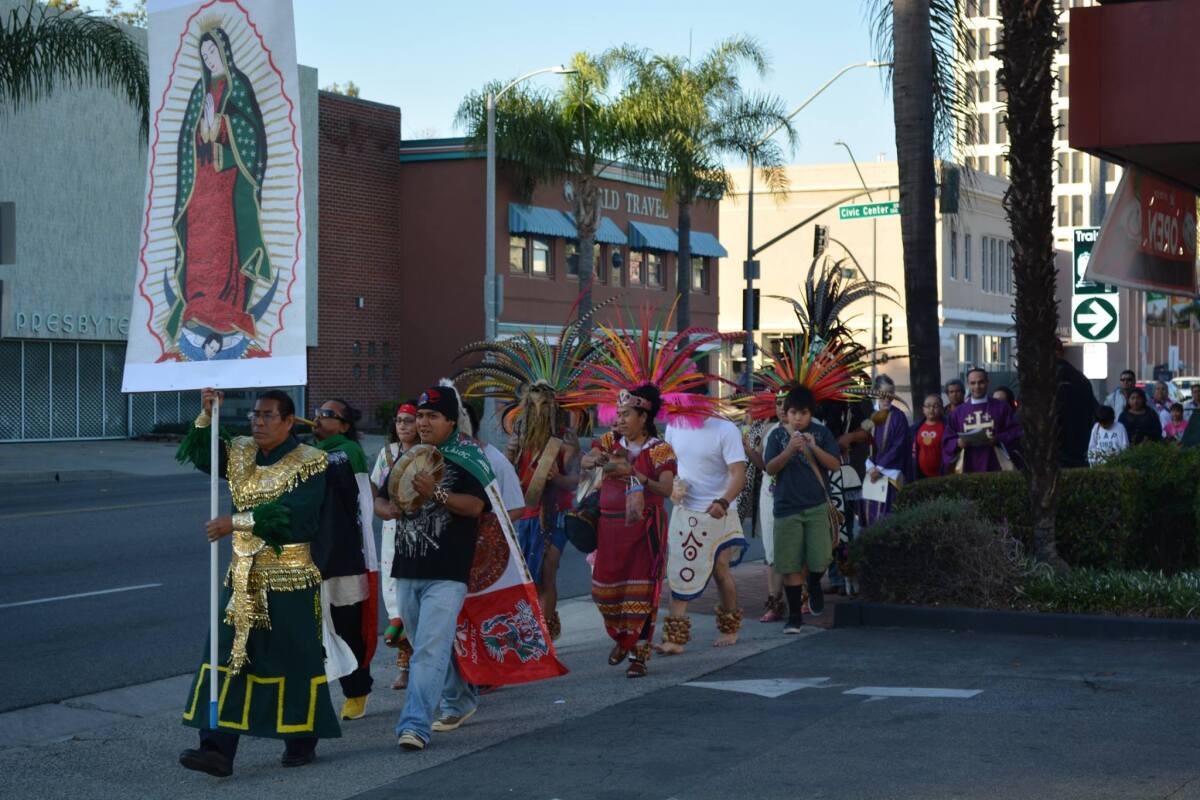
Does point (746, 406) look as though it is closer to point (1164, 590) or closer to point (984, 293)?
point (1164, 590)

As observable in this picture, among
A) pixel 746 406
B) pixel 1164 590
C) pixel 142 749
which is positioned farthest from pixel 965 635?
pixel 142 749

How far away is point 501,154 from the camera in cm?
4062

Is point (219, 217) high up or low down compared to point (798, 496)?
up

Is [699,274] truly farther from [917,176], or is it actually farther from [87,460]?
[917,176]

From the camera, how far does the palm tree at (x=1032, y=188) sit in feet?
38.9

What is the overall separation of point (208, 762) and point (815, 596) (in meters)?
5.80

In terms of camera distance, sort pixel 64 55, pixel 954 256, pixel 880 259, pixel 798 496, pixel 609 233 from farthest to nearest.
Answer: pixel 880 259
pixel 954 256
pixel 609 233
pixel 64 55
pixel 798 496

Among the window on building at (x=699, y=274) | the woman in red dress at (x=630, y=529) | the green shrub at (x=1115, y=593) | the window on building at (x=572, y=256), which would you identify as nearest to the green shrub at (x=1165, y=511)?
the green shrub at (x=1115, y=593)

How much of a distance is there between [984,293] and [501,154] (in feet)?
119

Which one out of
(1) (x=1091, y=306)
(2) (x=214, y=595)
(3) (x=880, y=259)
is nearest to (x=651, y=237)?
(3) (x=880, y=259)

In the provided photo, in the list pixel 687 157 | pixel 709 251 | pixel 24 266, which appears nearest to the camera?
pixel 24 266

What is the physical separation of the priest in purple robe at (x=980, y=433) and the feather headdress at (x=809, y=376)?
4.24 feet

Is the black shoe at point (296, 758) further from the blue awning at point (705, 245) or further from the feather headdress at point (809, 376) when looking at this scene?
the blue awning at point (705, 245)

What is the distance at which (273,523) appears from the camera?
6770 millimetres
